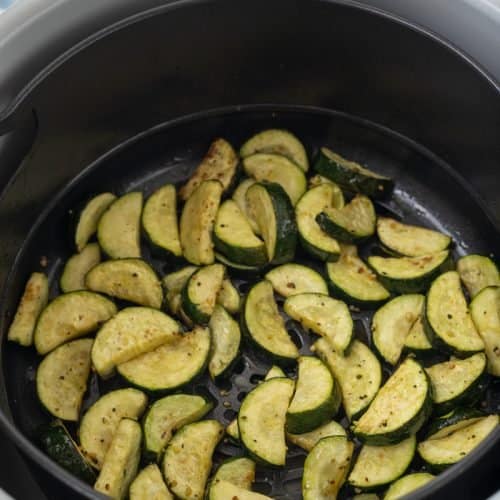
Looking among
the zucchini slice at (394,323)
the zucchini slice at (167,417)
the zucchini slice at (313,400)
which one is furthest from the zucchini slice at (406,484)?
the zucchini slice at (167,417)

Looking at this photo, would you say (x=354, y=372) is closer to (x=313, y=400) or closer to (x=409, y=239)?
(x=313, y=400)

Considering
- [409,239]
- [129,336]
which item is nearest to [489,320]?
[409,239]

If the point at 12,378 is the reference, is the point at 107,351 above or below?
above

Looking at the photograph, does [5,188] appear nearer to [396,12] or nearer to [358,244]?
[358,244]

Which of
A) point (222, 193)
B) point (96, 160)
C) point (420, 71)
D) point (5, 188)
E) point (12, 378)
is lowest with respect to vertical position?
point (12, 378)

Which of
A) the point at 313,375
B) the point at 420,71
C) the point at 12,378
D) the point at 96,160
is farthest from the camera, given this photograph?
the point at 96,160

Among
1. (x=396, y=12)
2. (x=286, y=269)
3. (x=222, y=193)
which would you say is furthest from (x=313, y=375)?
(x=396, y=12)

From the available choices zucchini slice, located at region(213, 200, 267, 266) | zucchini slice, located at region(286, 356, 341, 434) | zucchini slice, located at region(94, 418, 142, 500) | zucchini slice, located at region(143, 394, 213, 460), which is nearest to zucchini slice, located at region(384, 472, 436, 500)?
zucchini slice, located at region(286, 356, 341, 434)

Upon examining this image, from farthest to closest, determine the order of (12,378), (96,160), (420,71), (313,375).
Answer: (96,160)
(420,71)
(12,378)
(313,375)
